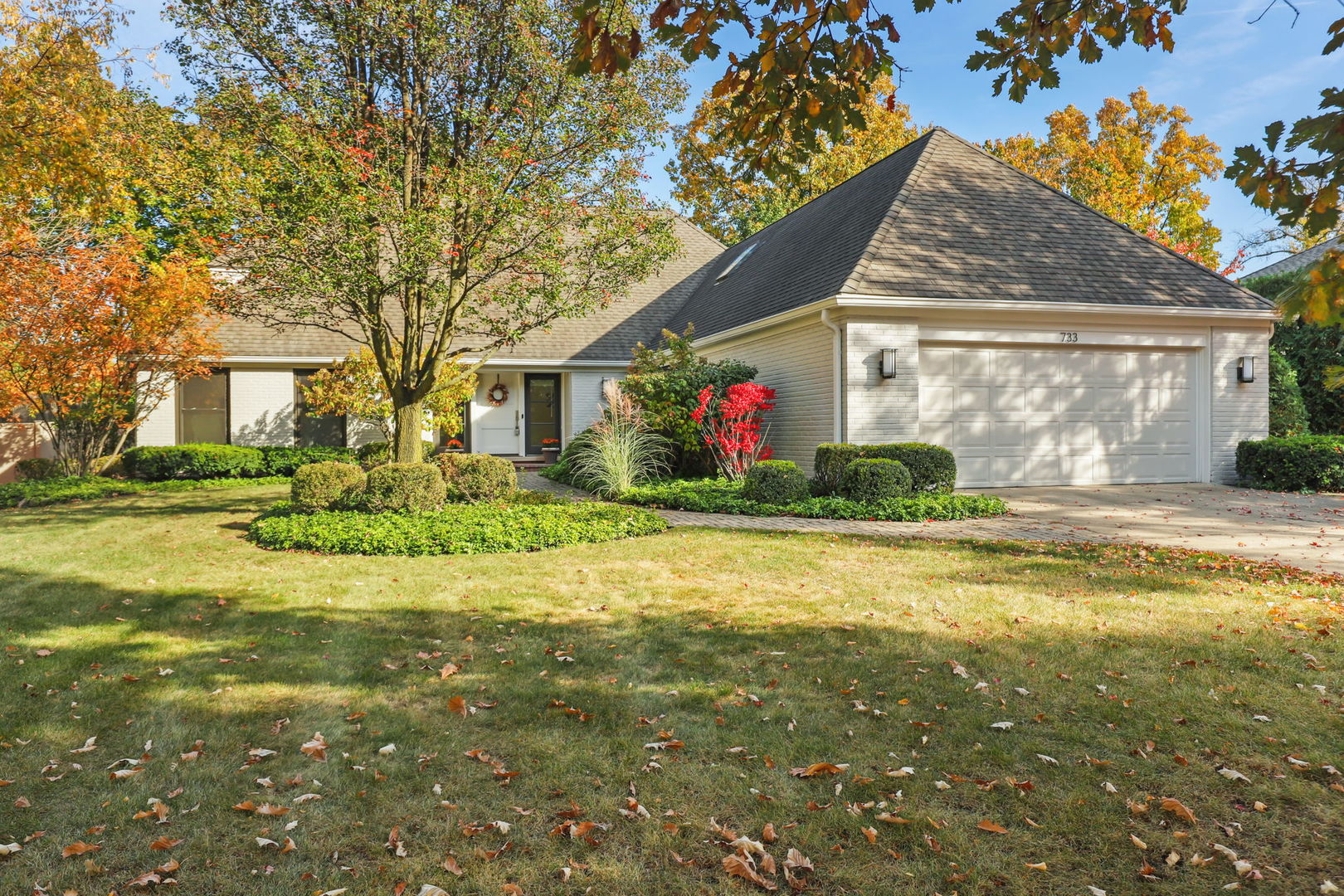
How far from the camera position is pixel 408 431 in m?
9.84

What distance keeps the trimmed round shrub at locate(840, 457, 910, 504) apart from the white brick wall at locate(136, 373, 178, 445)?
46.6ft

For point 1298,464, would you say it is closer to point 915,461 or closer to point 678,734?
point 915,461

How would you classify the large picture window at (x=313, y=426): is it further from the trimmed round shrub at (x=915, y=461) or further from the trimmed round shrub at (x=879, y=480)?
the trimmed round shrub at (x=879, y=480)

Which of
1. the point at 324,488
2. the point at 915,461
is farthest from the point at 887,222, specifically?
the point at 324,488

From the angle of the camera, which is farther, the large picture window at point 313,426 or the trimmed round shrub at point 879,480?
the large picture window at point 313,426

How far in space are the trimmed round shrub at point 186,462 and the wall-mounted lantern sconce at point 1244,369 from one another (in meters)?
18.0

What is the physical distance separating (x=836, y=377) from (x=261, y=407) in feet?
41.1

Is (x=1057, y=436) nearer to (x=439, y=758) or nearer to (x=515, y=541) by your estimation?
(x=515, y=541)

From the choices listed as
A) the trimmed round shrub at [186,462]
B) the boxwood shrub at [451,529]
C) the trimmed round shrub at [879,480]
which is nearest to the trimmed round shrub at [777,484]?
the trimmed round shrub at [879,480]

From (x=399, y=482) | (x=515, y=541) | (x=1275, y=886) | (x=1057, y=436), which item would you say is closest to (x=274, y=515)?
(x=399, y=482)

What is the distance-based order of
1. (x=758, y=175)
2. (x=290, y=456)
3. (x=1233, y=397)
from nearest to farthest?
(x=1233, y=397)
(x=290, y=456)
(x=758, y=175)

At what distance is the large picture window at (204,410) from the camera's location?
1612 cm

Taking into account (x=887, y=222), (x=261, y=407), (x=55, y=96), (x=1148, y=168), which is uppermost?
(x=1148, y=168)

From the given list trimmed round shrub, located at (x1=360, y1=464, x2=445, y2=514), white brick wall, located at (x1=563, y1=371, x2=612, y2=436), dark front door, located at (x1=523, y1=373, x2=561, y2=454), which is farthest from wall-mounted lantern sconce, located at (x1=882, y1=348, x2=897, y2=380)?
dark front door, located at (x1=523, y1=373, x2=561, y2=454)
